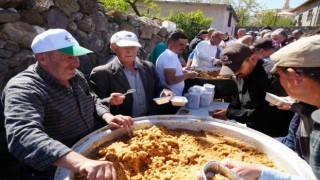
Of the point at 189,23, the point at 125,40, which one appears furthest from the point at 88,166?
the point at 189,23

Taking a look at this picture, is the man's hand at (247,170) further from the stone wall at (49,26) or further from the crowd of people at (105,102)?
the stone wall at (49,26)

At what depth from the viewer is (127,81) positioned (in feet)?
8.68

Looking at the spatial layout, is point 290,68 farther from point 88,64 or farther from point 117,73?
point 88,64

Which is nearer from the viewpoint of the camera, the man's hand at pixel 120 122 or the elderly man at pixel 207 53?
the man's hand at pixel 120 122

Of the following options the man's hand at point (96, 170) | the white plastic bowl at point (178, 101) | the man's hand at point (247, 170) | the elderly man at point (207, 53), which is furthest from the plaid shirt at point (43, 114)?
the elderly man at point (207, 53)

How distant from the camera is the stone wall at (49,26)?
2562 mm

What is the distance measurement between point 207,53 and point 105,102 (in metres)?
4.16

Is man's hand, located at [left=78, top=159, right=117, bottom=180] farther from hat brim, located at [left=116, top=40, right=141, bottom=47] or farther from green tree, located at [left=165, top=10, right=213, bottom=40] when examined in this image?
green tree, located at [left=165, top=10, right=213, bottom=40]

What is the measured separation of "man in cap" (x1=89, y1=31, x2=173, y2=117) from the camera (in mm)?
2582

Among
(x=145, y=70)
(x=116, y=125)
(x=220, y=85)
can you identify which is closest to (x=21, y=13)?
(x=145, y=70)

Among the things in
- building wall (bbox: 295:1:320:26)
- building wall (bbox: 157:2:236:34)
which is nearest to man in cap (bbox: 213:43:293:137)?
building wall (bbox: 157:2:236:34)

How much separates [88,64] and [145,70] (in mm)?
1490

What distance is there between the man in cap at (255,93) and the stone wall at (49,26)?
2313 mm

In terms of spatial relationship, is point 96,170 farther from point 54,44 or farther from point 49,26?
point 49,26
